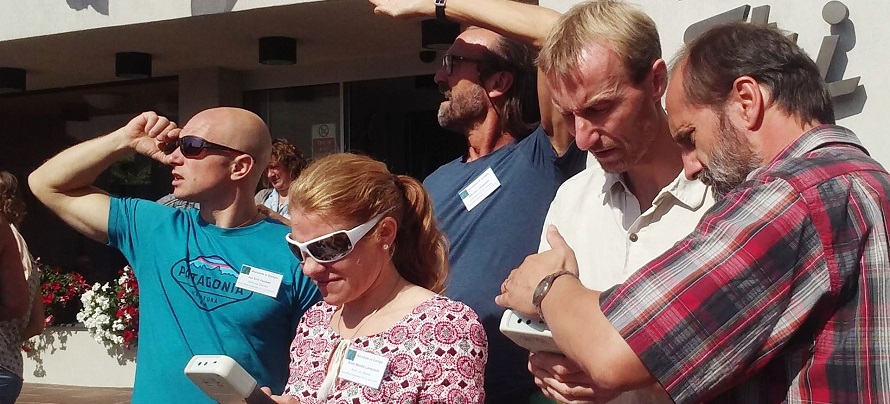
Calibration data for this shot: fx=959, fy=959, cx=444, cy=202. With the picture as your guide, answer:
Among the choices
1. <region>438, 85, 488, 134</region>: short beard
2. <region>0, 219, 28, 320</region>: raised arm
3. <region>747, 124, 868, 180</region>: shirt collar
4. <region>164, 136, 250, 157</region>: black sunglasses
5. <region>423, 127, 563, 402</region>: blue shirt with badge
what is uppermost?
<region>747, 124, 868, 180</region>: shirt collar

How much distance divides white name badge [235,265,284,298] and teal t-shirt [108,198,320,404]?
1 centimetres

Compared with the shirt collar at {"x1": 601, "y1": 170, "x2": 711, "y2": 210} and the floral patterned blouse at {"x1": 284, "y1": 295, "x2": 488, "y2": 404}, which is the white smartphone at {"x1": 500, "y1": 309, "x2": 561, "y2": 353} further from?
the shirt collar at {"x1": 601, "y1": 170, "x2": 711, "y2": 210}

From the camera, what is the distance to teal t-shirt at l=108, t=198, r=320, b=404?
10.1 ft

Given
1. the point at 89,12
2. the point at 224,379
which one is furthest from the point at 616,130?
the point at 89,12

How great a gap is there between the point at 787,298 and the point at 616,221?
89cm

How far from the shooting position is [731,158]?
1735 mm

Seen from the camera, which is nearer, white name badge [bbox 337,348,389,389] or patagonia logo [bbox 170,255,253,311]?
white name badge [bbox 337,348,389,389]

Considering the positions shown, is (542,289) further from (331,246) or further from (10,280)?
(10,280)

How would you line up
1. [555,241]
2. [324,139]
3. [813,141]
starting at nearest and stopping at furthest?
1. [813,141]
2. [555,241]
3. [324,139]

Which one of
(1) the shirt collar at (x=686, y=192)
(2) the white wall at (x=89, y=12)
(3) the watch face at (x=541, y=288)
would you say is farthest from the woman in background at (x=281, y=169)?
(3) the watch face at (x=541, y=288)

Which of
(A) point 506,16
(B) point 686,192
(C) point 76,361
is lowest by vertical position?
(C) point 76,361

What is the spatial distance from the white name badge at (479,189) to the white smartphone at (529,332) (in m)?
1.09

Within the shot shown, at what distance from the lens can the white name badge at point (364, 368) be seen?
2.32m

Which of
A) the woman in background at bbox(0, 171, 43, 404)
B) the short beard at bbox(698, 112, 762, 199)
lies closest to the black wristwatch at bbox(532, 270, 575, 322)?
the short beard at bbox(698, 112, 762, 199)
